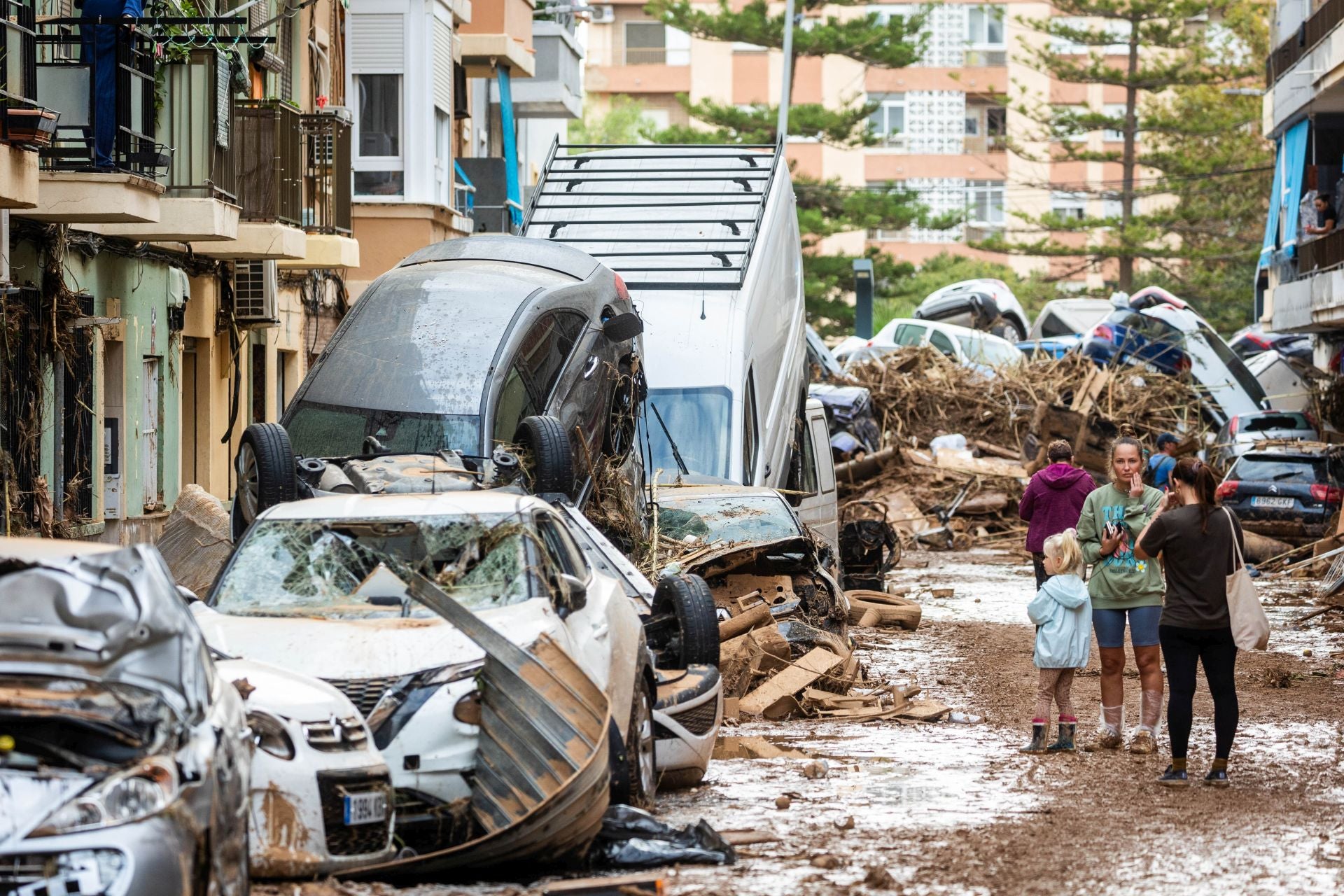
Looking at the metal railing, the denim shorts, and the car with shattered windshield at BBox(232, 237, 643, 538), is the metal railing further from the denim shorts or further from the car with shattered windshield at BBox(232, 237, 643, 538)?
the denim shorts

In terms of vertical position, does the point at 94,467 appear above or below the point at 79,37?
below

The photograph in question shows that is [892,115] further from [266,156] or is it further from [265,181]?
[266,156]

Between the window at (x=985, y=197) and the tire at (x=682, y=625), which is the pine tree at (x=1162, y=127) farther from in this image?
the tire at (x=682, y=625)

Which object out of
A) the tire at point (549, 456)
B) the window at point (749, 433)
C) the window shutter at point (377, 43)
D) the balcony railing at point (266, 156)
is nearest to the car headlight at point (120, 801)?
the tire at point (549, 456)

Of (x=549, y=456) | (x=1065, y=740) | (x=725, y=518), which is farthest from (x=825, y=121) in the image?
(x=1065, y=740)

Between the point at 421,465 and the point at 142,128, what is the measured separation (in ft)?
20.6

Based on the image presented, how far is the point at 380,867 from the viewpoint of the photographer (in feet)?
24.0

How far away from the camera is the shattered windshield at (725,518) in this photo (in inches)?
589

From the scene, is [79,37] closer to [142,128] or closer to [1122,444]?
[142,128]

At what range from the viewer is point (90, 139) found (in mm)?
15727

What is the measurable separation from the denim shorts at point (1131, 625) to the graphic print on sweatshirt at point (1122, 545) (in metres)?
0.25

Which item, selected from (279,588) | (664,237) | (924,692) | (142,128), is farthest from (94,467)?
(279,588)

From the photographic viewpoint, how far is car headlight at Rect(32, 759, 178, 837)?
5.47 metres

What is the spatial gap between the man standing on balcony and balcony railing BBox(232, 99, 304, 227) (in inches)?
158
